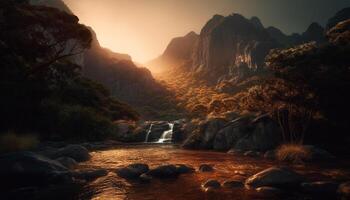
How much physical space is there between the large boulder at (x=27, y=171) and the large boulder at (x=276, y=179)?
9.76 m

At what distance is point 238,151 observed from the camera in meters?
36.8

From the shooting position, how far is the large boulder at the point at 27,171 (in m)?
16.8

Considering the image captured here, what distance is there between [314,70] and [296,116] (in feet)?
20.1

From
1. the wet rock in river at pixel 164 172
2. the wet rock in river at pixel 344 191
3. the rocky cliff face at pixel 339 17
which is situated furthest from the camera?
the rocky cliff face at pixel 339 17

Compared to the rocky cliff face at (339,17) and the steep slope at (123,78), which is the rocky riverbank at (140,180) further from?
the rocky cliff face at (339,17)

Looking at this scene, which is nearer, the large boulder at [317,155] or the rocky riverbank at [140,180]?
the rocky riverbank at [140,180]

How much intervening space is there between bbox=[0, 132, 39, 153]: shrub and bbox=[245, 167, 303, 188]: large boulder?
1874 cm

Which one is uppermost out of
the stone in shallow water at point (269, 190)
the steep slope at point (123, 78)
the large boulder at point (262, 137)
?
the steep slope at point (123, 78)

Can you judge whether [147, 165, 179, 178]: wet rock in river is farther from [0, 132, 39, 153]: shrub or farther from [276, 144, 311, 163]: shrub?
[0, 132, 39, 153]: shrub

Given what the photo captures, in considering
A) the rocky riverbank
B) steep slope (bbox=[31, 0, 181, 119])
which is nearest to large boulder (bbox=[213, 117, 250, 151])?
the rocky riverbank

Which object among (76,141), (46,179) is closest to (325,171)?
(46,179)

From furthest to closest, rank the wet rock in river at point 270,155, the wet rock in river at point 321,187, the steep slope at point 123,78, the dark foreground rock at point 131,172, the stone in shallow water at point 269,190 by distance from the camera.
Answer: the steep slope at point 123,78
the wet rock in river at point 270,155
the dark foreground rock at point 131,172
the wet rock in river at point 321,187
the stone in shallow water at point 269,190

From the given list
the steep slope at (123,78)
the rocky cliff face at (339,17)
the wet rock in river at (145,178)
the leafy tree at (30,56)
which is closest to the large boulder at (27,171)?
the wet rock in river at (145,178)

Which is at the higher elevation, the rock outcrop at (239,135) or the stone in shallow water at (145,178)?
the rock outcrop at (239,135)
